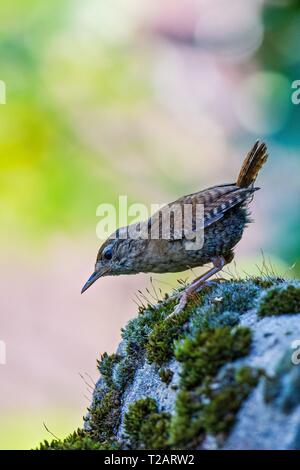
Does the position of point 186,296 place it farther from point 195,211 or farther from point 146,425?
point 146,425

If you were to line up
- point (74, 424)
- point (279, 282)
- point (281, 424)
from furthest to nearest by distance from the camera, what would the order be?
point (74, 424) → point (279, 282) → point (281, 424)

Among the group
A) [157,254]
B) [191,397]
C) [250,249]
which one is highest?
[250,249]

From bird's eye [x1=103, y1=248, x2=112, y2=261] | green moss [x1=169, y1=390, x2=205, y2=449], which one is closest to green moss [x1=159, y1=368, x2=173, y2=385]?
green moss [x1=169, y1=390, x2=205, y2=449]

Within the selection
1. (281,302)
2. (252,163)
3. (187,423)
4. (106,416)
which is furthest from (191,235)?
(187,423)

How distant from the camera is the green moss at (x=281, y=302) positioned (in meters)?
4.05

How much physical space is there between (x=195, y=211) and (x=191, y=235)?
25 cm

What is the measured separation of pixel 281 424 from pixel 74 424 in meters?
5.77

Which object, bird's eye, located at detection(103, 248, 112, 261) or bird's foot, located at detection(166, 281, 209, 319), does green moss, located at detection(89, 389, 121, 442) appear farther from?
bird's eye, located at detection(103, 248, 112, 261)

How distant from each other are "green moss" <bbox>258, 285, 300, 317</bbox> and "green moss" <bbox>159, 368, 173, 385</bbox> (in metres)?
0.72

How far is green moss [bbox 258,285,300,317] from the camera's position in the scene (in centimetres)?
405

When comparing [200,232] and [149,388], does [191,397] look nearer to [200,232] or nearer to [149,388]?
[149,388]

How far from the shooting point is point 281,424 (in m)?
3.31

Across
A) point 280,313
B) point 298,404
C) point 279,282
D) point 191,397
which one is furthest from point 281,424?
point 279,282

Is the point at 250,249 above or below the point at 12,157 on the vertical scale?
below
